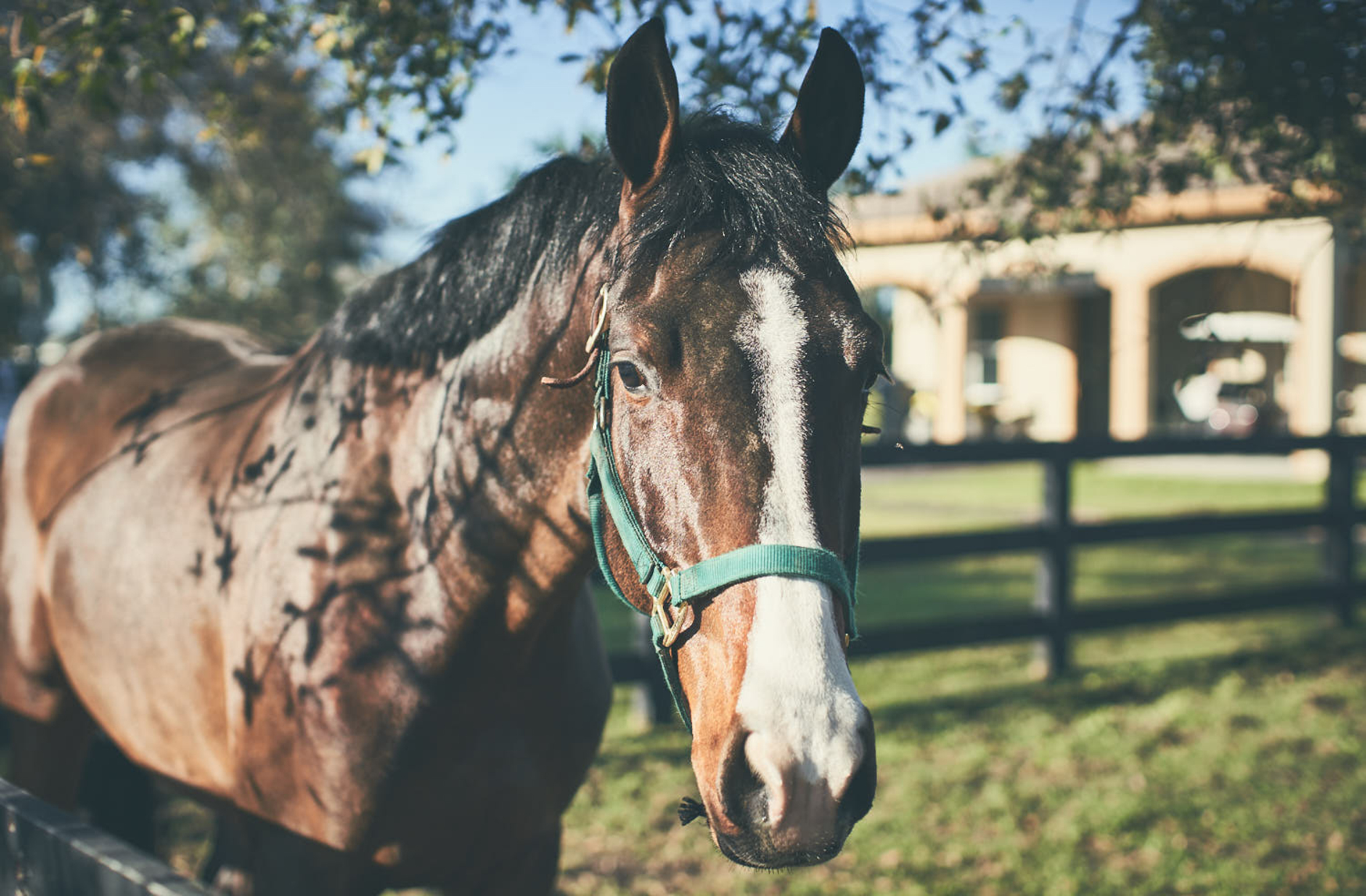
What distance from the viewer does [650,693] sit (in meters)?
5.20

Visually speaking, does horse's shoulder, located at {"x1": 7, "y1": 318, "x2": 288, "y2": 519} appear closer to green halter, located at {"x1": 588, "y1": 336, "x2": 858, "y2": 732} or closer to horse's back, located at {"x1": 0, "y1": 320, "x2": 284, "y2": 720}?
horse's back, located at {"x1": 0, "y1": 320, "x2": 284, "y2": 720}

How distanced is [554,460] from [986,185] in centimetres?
241

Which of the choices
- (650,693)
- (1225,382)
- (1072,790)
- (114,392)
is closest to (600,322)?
(114,392)

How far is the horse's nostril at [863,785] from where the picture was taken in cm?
120

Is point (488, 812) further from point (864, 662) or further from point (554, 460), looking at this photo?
point (864, 662)

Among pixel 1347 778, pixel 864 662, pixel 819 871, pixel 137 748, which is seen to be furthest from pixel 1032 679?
pixel 137 748

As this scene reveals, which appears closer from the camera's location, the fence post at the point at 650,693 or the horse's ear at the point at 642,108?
the horse's ear at the point at 642,108

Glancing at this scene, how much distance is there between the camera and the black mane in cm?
Answer: 150

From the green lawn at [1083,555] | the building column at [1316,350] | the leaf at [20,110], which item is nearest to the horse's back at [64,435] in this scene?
the leaf at [20,110]

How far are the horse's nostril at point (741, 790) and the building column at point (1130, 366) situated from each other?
59.1 feet

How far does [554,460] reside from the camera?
68.4 inches

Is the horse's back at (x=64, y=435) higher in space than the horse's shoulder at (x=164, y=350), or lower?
lower

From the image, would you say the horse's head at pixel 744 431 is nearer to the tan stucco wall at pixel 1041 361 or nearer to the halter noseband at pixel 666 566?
the halter noseband at pixel 666 566

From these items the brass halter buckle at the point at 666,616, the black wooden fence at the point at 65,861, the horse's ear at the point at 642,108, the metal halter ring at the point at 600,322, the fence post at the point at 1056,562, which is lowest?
the fence post at the point at 1056,562
